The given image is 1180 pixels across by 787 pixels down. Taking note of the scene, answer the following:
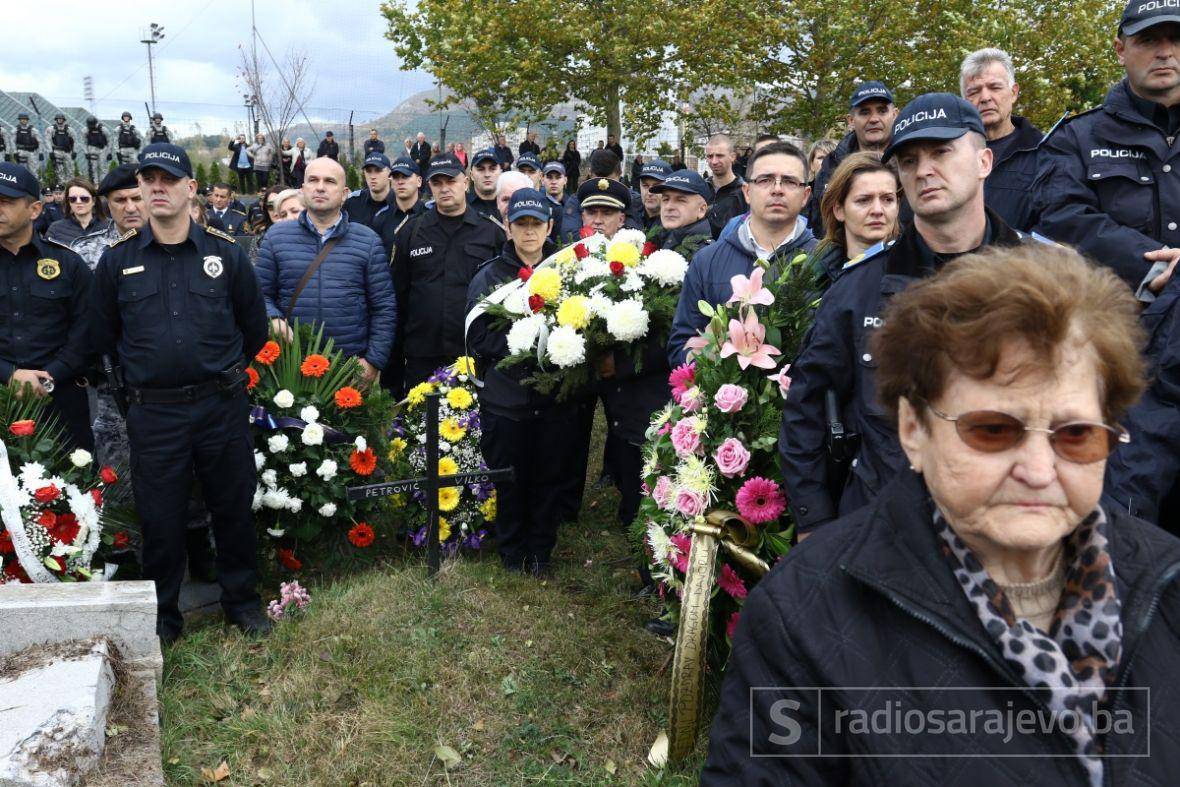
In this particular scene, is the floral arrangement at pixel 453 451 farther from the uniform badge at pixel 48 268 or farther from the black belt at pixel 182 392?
the uniform badge at pixel 48 268

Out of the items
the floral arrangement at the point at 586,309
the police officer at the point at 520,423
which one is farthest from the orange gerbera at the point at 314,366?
the floral arrangement at the point at 586,309

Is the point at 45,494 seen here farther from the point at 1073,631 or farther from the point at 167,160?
the point at 1073,631

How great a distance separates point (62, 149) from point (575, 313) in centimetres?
2593

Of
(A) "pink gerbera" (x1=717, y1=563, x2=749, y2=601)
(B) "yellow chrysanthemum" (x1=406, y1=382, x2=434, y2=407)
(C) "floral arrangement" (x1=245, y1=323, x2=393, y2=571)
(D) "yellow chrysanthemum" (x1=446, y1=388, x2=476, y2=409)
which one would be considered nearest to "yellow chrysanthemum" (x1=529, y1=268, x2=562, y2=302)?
(D) "yellow chrysanthemum" (x1=446, y1=388, x2=476, y2=409)

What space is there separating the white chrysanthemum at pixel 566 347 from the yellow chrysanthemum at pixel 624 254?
1.56ft

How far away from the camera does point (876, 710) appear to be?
5.26 feet

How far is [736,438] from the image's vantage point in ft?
12.0

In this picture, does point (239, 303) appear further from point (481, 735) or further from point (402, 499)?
point (481, 735)

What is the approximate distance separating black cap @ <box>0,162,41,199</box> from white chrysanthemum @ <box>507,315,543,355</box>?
115 inches

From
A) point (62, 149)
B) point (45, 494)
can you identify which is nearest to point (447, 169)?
point (45, 494)

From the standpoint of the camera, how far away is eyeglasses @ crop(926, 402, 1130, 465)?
1.65 metres

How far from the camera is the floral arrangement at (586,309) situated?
15.8 feet

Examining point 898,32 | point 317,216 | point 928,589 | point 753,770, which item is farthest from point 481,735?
point 898,32

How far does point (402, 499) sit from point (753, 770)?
4.34 metres
